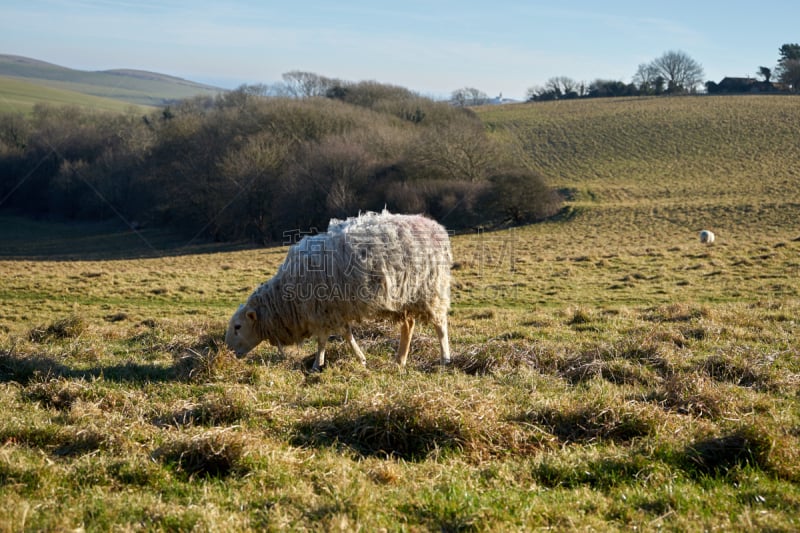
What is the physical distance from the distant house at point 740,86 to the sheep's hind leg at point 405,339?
319 ft

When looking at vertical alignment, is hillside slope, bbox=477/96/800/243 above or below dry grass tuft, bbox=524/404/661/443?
above

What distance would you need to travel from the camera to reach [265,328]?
31.1 ft

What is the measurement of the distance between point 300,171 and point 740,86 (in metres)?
74.6

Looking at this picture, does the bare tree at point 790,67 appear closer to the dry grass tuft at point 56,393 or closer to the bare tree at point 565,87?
the bare tree at point 565,87

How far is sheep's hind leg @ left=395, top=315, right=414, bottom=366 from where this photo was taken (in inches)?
351

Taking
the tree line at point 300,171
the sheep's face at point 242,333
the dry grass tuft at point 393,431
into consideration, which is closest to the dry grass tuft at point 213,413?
the dry grass tuft at point 393,431

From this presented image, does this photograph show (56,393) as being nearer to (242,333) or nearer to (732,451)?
(242,333)

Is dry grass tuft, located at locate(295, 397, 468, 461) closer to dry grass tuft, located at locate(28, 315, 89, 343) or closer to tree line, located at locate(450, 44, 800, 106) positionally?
dry grass tuft, located at locate(28, 315, 89, 343)

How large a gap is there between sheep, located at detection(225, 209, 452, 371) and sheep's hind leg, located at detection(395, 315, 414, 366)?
0.6 inches

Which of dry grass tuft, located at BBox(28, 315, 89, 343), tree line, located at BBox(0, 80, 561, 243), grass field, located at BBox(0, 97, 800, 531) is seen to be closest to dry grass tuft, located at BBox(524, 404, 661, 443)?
grass field, located at BBox(0, 97, 800, 531)

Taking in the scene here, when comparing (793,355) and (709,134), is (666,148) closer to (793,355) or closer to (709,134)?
(709,134)

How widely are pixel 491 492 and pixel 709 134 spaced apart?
7223 centimetres

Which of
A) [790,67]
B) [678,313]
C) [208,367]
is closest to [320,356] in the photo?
[208,367]

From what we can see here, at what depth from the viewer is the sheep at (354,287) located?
8773 millimetres
